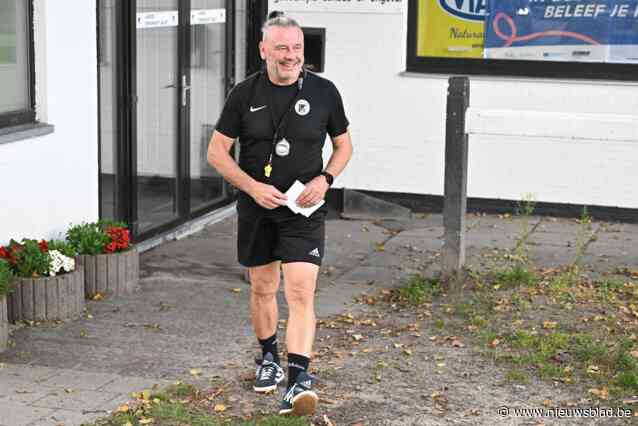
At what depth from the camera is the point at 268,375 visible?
239 inches

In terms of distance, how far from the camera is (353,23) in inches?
446

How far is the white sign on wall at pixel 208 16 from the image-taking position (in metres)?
10.1

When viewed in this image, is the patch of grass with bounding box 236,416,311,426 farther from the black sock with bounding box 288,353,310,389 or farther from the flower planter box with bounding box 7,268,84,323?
the flower planter box with bounding box 7,268,84,323

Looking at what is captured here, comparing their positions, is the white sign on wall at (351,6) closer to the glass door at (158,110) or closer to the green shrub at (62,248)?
the glass door at (158,110)

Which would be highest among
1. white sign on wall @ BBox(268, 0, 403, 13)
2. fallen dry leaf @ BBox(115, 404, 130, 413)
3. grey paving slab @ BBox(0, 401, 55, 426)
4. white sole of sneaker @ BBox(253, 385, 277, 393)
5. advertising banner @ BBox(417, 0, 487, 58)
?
white sign on wall @ BBox(268, 0, 403, 13)

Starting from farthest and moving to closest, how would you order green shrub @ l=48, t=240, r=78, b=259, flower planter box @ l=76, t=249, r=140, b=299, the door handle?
the door handle → flower planter box @ l=76, t=249, r=140, b=299 → green shrub @ l=48, t=240, r=78, b=259

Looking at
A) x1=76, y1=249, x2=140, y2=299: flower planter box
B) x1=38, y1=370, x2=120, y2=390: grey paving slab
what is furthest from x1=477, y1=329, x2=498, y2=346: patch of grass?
x1=76, y1=249, x2=140, y2=299: flower planter box

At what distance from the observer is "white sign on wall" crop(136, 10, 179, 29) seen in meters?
9.19

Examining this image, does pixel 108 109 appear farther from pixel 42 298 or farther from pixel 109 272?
Answer: pixel 42 298

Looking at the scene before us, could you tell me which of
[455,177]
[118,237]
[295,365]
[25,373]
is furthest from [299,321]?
[455,177]

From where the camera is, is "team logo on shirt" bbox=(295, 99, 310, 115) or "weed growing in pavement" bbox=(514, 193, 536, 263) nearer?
"team logo on shirt" bbox=(295, 99, 310, 115)

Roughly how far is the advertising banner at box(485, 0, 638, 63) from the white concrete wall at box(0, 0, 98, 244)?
14.3ft

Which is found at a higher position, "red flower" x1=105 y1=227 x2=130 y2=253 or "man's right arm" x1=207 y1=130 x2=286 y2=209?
"man's right arm" x1=207 y1=130 x2=286 y2=209

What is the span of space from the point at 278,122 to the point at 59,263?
2.24 m
